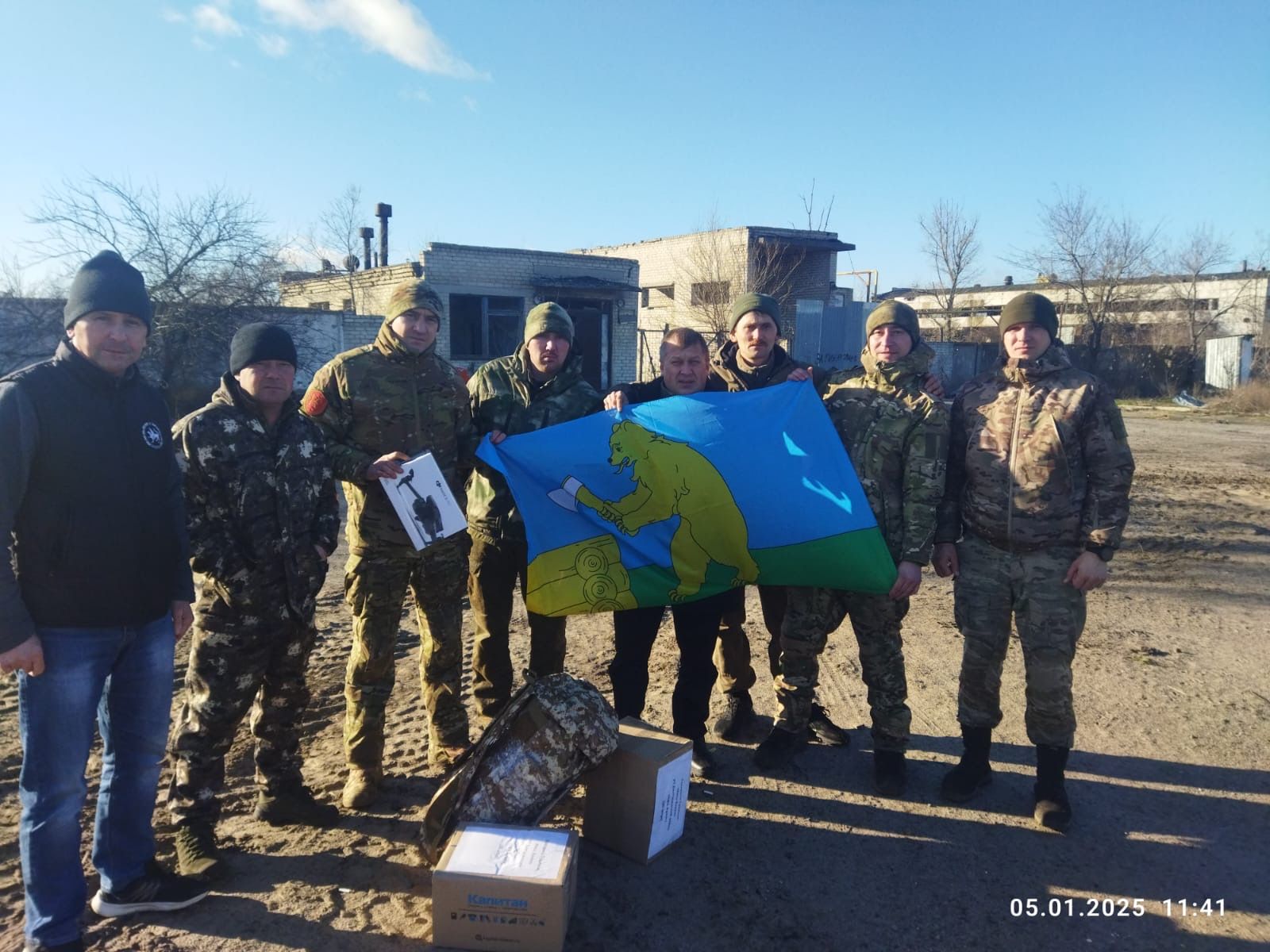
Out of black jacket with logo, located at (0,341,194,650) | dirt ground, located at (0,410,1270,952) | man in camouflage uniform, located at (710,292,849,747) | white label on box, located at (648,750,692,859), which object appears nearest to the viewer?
black jacket with logo, located at (0,341,194,650)

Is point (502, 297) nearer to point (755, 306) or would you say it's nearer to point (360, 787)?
A: point (755, 306)

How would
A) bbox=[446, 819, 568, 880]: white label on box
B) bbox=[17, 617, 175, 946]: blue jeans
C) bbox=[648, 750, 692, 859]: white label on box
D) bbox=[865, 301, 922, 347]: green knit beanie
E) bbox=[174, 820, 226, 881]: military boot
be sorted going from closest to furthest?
1. bbox=[17, 617, 175, 946]: blue jeans
2. bbox=[446, 819, 568, 880]: white label on box
3. bbox=[174, 820, 226, 881]: military boot
4. bbox=[648, 750, 692, 859]: white label on box
5. bbox=[865, 301, 922, 347]: green knit beanie

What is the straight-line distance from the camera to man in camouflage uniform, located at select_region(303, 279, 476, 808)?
157 inches

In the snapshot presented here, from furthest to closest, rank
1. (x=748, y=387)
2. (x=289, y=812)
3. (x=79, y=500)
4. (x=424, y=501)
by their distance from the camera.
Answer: (x=748, y=387), (x=424, y=501), (x=289, y=812), (x=79, y=500)

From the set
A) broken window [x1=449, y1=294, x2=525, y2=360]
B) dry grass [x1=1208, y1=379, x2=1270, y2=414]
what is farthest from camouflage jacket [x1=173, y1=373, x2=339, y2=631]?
dry grass [x1=1208, y1=379, x2=1270, y2=414]

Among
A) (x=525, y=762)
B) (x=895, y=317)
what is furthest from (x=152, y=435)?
(x=895, y=317)

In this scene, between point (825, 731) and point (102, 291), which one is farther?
point (825, 731)

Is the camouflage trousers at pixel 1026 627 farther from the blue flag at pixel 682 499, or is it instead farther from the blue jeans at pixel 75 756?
the blue jeans at pixel 75 756

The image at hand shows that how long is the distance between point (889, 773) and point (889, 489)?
156 cm

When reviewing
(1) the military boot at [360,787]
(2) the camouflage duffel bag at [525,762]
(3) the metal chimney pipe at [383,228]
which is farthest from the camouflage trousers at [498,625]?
(3) the metal chimney pipe at [383,228]

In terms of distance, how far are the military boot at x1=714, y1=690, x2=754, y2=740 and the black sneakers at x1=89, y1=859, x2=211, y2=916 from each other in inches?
113

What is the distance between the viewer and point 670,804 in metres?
3.65

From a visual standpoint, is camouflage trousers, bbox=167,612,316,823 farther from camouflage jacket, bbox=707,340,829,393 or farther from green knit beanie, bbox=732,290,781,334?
green knit beanie, bbox=732,290,781,334

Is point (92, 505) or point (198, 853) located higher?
point (92, 505)
